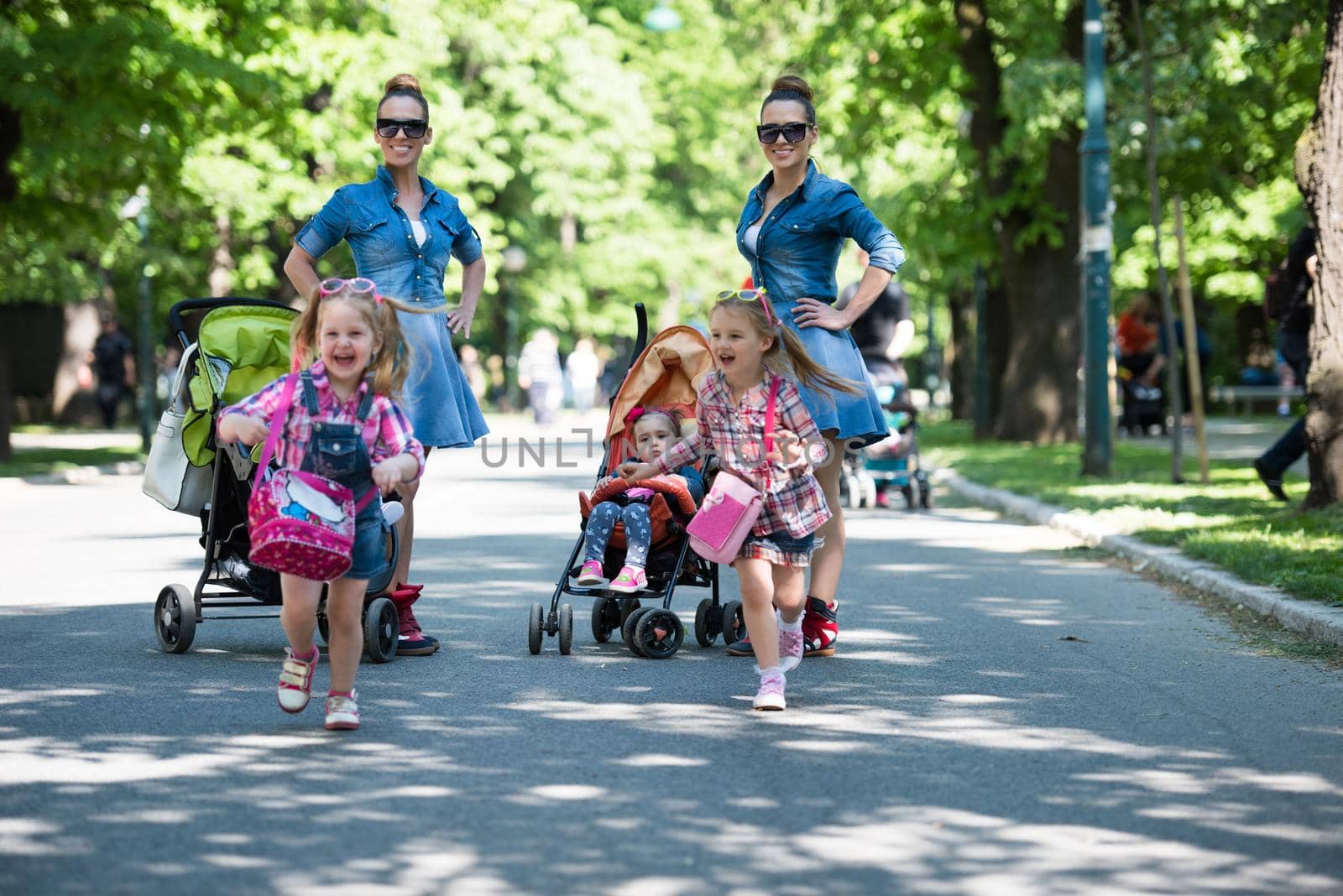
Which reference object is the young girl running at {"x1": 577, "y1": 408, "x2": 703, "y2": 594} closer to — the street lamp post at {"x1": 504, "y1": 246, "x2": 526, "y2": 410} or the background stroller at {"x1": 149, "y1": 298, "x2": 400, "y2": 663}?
the background stroller at {"x1": 149, "y1": 298, "x2": 400, "y2": 663}

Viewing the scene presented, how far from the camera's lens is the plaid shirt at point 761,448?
6.71m

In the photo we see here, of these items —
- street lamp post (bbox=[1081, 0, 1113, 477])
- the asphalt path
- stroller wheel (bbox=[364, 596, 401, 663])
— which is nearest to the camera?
the asphalt path

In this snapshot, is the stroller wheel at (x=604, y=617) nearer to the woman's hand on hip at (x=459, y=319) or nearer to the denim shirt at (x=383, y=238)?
the woman's hand on hip at (x=459, y=319)

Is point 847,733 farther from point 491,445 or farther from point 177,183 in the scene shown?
point 491,445

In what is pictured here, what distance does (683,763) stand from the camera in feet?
18.5

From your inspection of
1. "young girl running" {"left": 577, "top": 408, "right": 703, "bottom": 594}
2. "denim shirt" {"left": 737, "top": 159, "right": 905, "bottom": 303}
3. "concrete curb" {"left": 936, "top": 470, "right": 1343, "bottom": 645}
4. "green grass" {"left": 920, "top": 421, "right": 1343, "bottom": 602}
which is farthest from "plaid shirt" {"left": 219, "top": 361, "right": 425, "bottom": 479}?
"green grass" {"left": 920, "top": 421, "right": 1343, "bottom": 602}

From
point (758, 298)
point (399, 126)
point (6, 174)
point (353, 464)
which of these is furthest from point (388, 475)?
point (6, 174)

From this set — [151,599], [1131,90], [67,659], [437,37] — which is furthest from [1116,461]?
[437,37]

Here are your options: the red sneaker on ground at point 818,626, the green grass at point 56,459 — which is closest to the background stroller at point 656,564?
the red sneaker on ground at point 818,626

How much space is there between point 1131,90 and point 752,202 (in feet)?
49.0

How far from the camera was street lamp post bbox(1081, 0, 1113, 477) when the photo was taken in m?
17.7

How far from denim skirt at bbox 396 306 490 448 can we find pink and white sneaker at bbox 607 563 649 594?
81cm

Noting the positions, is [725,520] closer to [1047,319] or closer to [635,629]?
[635,629]

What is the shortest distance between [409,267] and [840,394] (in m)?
1.79
